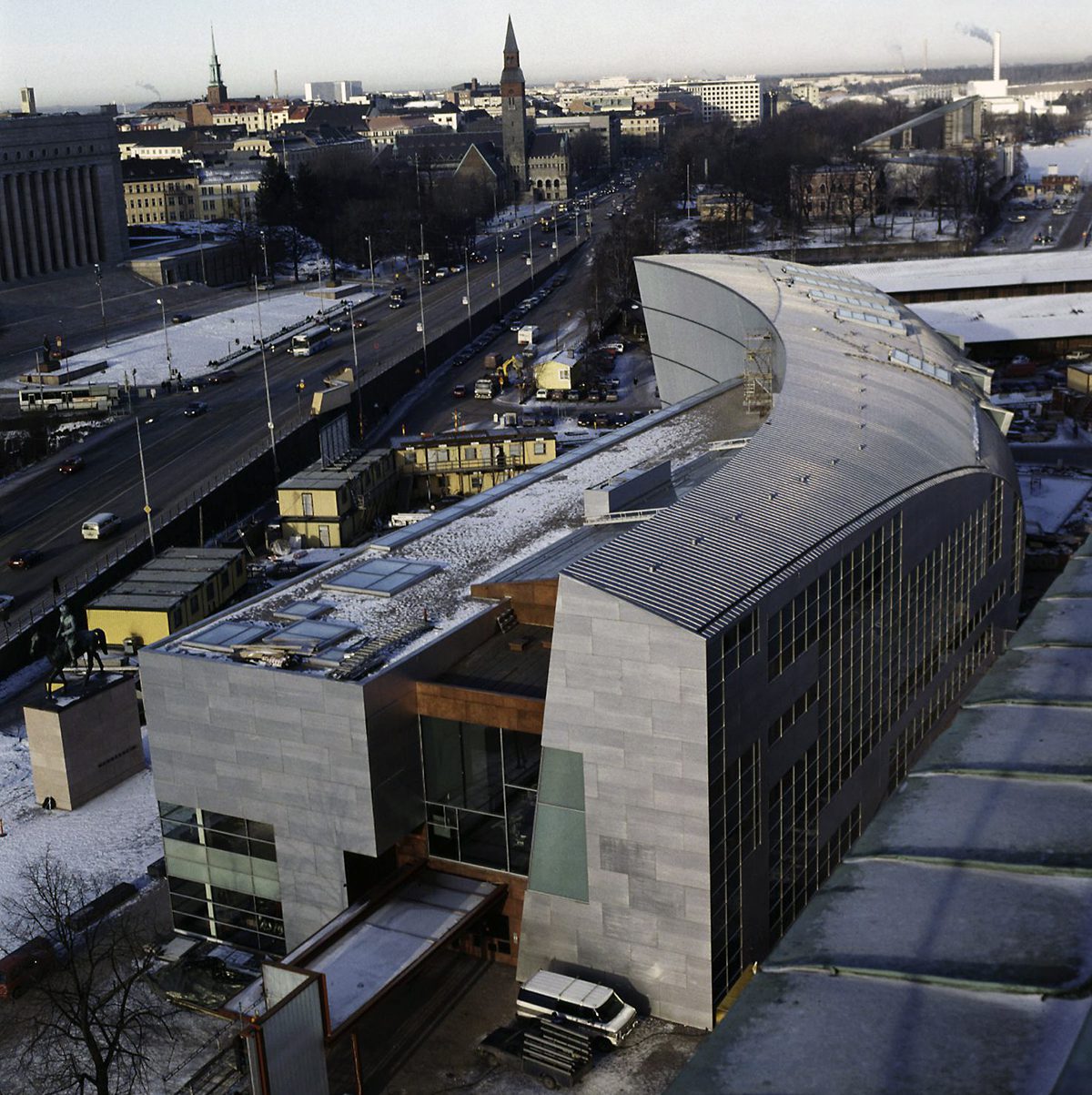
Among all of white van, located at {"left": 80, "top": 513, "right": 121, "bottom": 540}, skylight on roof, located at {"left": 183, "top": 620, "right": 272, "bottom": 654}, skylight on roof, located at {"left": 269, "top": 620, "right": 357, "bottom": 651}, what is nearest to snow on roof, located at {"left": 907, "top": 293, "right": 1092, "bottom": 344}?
white van, located at {"left": 80, "top": 513, "right": 121, "bottom": 540}

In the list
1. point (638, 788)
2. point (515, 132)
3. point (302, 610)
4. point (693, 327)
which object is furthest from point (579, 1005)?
point (515, 132)

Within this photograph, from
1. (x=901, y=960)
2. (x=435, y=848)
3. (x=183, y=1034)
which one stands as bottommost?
(x=183, y=1034)

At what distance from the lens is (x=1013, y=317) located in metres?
72.1

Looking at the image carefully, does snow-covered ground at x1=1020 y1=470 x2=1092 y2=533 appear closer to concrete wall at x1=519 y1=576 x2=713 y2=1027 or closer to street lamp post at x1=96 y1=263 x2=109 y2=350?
concrete wall at x1=519 y1=576 x2=713 y2=1027

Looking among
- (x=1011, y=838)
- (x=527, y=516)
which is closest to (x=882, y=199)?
(x=527, y=516)

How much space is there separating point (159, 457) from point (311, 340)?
76.9ft

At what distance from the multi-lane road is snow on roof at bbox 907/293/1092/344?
24.9m

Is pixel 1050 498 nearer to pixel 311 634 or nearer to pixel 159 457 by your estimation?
pixel 311 634

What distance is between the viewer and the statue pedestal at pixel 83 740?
28.2 m

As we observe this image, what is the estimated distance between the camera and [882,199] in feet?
379

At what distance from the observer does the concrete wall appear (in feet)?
63.1

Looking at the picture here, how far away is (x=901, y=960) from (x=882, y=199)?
117273mm

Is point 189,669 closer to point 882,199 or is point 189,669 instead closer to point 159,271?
point 159,271

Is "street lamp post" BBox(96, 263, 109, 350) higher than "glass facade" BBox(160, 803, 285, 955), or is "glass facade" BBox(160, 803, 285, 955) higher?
"street lamp post" BBox(96, 263, 109, 350)
